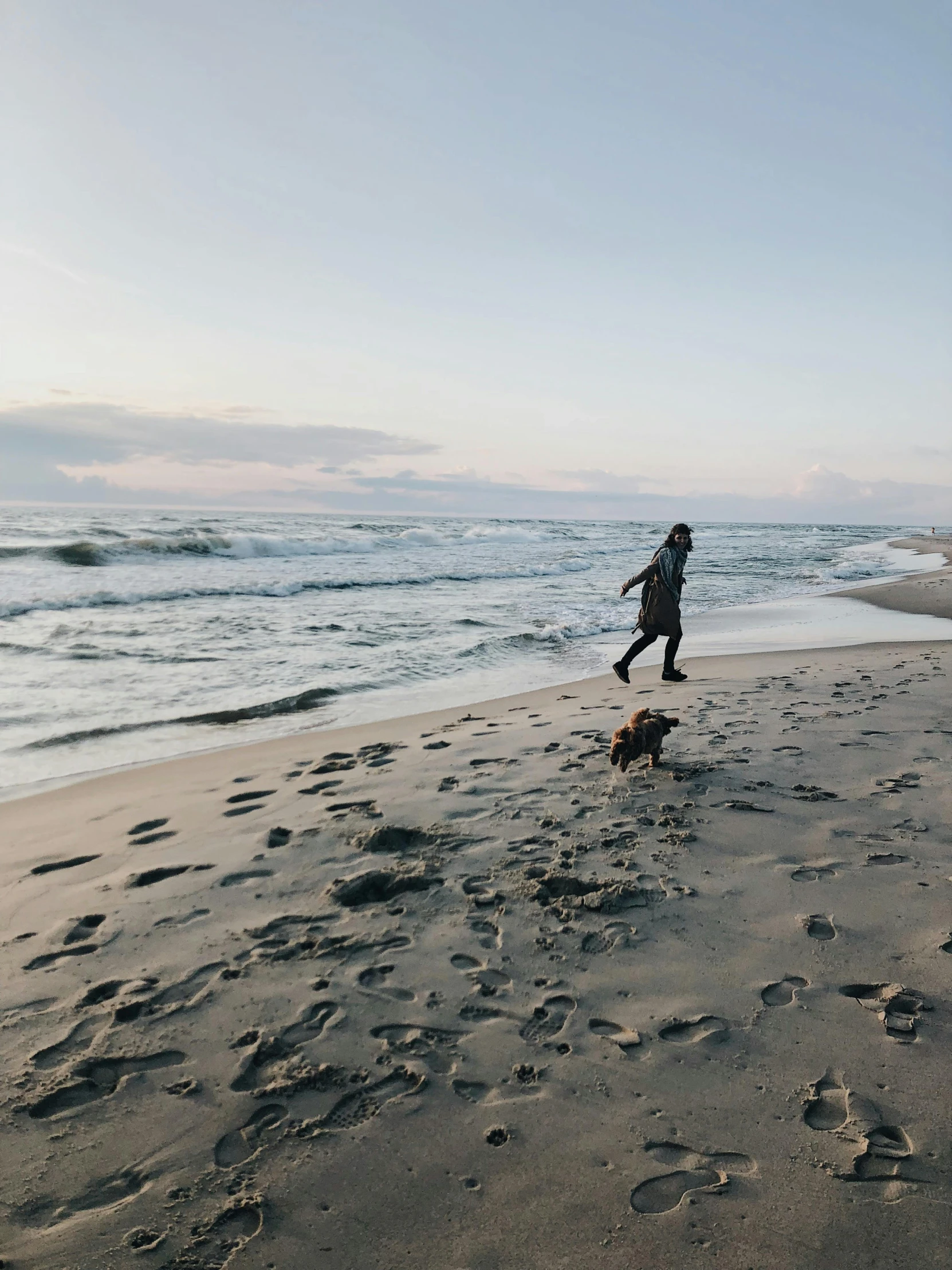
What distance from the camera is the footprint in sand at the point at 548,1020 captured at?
102 inches

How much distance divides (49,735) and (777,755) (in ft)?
21.8

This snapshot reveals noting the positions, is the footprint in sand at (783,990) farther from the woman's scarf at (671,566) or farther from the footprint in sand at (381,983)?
the woman's scarf at (671,566)

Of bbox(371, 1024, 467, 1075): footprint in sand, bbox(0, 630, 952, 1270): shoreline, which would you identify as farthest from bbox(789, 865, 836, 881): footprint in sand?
bbox(371, 1024, 467, 1075): footprint in sand

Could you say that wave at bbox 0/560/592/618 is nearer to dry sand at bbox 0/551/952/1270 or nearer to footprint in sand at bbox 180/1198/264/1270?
dry sand at bbox 0/551/952/1270

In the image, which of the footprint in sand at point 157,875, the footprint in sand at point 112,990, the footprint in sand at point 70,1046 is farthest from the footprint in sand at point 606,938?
the footprint in sand at point 157,875

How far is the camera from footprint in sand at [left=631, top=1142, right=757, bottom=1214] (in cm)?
195

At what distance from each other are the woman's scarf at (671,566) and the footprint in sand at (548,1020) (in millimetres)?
6393

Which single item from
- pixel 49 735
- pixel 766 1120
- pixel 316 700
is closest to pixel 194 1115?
pixel 766 1120

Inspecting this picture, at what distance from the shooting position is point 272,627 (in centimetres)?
1374

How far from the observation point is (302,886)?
12.1ft

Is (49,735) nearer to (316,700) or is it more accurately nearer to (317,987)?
(316,700)

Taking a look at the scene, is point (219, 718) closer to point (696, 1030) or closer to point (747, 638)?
point (696, 1030)

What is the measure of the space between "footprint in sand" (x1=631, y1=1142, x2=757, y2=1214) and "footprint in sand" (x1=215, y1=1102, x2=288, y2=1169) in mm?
1123

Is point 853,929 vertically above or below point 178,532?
below
